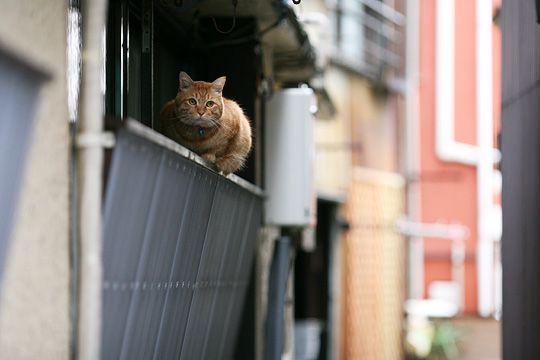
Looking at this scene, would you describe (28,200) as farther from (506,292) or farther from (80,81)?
(506,292)

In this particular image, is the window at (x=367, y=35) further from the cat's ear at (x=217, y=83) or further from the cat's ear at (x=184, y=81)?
the cat's ear at (x=184, y=81)

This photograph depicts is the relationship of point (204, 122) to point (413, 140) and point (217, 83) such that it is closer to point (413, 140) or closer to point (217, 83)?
point (217, 83)

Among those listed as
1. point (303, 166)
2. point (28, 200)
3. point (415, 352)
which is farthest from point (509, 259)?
point (415, 352)

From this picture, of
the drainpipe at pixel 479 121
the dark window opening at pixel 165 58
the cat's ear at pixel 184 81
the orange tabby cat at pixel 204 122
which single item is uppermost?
the drainpipe at pixel 479 121

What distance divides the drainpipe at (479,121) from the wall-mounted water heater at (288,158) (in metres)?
12.4

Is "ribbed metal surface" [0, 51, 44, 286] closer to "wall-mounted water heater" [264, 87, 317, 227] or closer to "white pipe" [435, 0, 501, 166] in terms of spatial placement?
"wall-mounted water heater" [264, 87, 317, 227]

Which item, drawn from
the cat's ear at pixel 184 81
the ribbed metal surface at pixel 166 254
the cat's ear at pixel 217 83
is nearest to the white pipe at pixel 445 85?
the ribbed metal surface at pixel 166 254

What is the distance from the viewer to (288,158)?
961 centimetres

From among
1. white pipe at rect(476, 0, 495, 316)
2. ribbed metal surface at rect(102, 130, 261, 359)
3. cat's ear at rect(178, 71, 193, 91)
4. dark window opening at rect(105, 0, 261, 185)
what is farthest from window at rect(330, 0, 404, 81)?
cat's ear at rect(178, 71, 193, 91)

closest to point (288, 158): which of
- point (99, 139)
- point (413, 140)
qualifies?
point (99, 139)

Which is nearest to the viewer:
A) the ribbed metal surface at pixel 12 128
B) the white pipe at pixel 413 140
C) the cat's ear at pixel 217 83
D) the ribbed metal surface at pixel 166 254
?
the ribbed metal surface at pixel 12 128

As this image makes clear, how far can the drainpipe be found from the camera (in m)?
21.6

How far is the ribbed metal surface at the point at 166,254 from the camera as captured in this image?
4.51 meters

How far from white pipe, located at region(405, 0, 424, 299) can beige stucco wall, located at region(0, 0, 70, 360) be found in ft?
53.5
